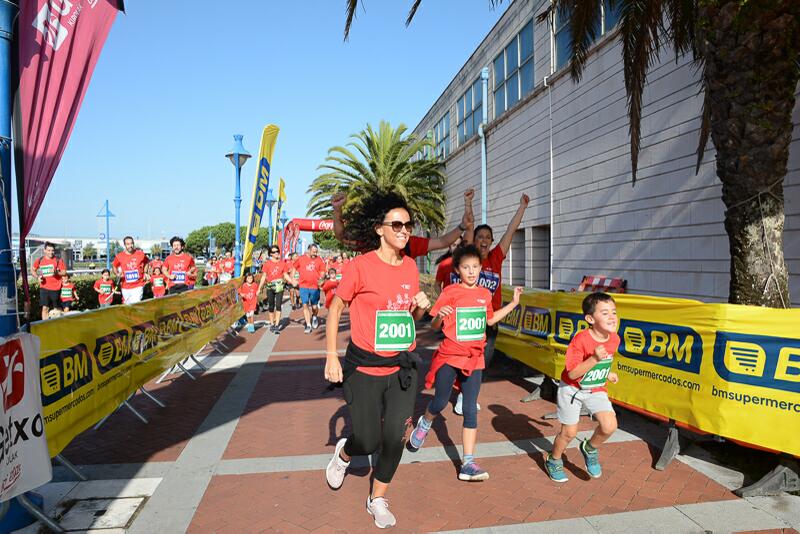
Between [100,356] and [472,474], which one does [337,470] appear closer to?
[472,474]

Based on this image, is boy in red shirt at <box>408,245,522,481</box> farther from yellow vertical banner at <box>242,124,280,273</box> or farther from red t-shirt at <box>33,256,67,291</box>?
red t-shirt at <box>33,256,67,291</box>

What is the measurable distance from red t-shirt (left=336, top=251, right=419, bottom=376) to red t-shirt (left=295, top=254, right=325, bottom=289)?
9060 mm

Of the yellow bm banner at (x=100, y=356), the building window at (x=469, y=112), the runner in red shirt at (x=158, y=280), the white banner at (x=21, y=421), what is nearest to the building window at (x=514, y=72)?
the building window at (x=469, y=112)

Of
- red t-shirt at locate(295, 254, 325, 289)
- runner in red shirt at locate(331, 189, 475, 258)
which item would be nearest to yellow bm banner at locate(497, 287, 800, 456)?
runner in red shirt at locate(331, 189, 475, 258)

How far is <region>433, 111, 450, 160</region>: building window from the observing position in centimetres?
2733

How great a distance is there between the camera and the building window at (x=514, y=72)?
53.9 ft

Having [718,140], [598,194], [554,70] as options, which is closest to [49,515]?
[718,140]

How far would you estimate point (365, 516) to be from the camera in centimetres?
341

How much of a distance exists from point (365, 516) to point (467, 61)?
72.7ft

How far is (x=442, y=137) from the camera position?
28797 millimetres

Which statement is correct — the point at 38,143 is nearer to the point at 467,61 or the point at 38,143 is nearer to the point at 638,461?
the point at 638,461

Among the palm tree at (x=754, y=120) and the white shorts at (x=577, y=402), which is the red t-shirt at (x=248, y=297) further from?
the palm tree at (x=754, y=120)

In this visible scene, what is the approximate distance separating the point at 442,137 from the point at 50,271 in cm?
2059

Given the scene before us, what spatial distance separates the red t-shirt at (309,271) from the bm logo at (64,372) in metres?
7.95
